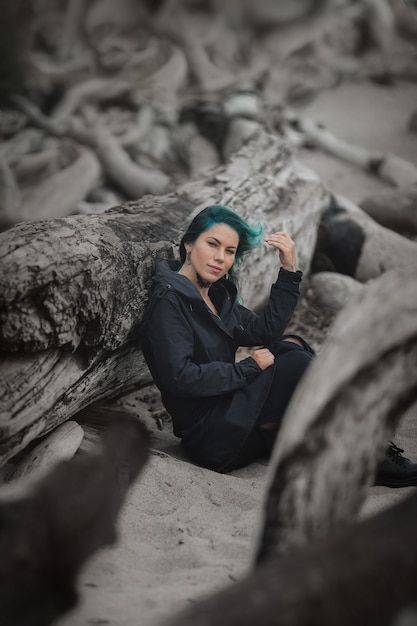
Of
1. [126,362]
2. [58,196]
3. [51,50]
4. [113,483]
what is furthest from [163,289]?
[51,50]

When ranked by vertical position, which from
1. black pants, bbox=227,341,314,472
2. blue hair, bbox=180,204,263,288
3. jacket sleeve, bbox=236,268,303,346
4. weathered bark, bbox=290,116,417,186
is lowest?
weathered bark, bbox=290,116,417,186

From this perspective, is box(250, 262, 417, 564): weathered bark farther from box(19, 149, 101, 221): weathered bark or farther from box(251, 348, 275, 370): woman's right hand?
box(19, 149, 101, 221): weathered bark

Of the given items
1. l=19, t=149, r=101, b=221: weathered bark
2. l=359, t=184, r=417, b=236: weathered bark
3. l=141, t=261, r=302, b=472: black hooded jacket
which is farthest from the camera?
l=19, t=149, r=101, b=221: weathered bark

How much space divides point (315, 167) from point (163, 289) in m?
6.11

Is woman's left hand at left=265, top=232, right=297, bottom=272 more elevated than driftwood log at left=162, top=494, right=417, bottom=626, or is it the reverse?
driftwood log at left=162, top=494, right=417, bottom=626

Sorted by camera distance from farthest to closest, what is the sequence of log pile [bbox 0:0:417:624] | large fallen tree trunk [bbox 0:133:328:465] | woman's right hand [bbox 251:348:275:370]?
woman's right hand [bbox 251:348:275:370] → large fallen tree trunk [bbox 0:133:328:465] → log pile [bbox 0:0:417:624]

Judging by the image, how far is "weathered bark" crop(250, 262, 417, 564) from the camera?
1719 mm

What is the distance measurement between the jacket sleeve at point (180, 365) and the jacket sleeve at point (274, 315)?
1.21 feet

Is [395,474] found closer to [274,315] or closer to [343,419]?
[274,315]

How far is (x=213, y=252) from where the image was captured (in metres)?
3.15

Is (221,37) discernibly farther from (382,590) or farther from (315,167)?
(382,590)

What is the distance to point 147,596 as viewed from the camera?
6.62ft

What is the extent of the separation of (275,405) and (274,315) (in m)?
0.49

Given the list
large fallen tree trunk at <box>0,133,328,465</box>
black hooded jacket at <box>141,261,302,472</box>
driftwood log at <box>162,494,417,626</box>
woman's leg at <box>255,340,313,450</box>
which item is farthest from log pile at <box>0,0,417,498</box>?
driftwood log at <box>162,494,417,626</box>
